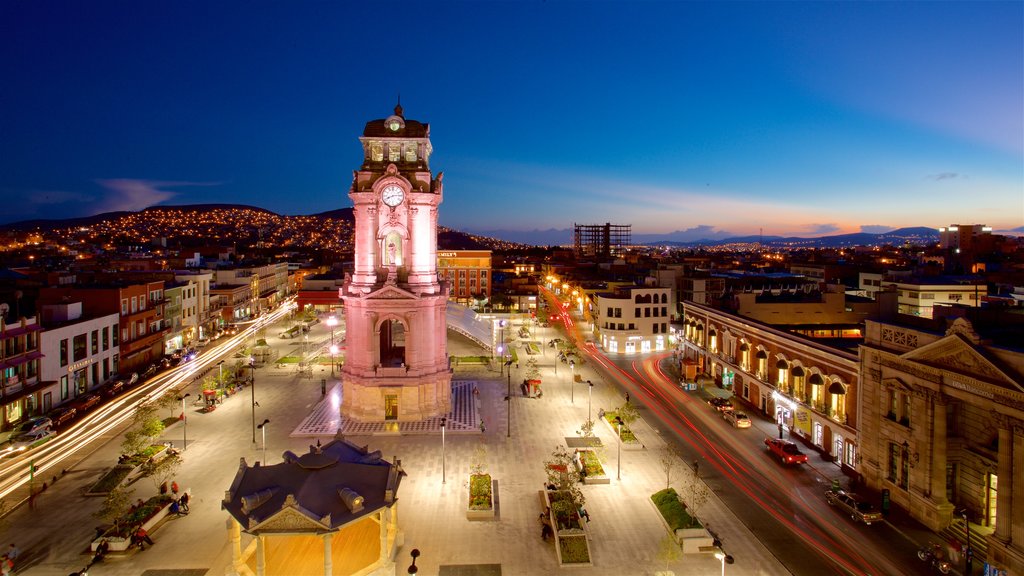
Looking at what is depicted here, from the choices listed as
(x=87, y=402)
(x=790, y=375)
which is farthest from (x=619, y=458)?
(x=87, y=402)

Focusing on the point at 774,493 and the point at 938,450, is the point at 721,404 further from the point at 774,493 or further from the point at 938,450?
the point at 938,450

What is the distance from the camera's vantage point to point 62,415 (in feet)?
149

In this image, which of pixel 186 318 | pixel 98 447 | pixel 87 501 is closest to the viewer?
pixel 87 501

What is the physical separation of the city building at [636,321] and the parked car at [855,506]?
46358 mm

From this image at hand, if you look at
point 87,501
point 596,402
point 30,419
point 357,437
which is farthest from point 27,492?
point 596,402

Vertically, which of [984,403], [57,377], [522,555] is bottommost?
[522,555]

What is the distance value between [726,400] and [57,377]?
63.5 metres

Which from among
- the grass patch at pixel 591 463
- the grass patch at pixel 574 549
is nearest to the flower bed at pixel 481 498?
the grass patch at pixel 574 549

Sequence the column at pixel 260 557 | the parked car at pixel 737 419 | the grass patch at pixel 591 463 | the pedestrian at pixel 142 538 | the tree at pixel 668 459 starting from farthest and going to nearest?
the parked car at pixel 737 419, the grass patch at pixel 591 463, the tree at pixel 668 459, the pedestrian at pixel 142 538, the column at pixel 260 557

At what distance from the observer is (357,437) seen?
42.1m

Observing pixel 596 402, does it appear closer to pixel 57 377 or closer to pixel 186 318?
pixel 57 377

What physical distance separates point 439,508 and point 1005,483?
28.0 metres

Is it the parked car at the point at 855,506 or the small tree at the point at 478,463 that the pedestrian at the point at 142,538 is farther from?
the parked car at the point at 855,506

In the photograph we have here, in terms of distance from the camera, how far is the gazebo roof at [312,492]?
826 inches
